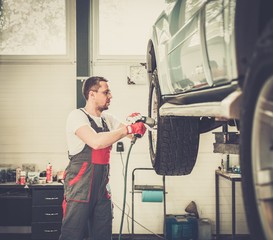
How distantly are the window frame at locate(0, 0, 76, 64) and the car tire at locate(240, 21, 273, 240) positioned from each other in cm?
381

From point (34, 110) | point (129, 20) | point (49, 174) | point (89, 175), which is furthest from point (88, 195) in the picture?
point (129, 20)

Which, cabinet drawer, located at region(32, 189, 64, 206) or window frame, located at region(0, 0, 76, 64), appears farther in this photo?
window frame, located at region(0, 0, 76, 64)

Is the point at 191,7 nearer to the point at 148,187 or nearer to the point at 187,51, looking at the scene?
the point at 187,51

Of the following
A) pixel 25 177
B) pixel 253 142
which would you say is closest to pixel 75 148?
pixel 25 177

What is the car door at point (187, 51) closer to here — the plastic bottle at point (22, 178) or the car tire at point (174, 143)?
the car tire at point (174, 143)

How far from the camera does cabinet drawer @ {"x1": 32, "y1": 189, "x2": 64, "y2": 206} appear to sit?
3833 millimetres

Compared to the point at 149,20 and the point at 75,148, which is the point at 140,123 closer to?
the point at 75,148

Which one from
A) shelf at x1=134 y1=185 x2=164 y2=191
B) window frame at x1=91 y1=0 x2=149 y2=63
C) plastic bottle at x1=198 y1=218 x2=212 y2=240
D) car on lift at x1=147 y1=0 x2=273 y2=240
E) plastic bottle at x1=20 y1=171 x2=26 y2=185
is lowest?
plastic bottle at x1=198 y1=218 x2=212 y2=240

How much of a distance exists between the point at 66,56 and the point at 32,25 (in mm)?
617

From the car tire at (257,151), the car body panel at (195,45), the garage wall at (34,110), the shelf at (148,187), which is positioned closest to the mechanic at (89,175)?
the car body panel at (195,45)

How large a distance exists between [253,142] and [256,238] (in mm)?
276

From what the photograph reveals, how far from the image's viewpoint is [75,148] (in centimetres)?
275

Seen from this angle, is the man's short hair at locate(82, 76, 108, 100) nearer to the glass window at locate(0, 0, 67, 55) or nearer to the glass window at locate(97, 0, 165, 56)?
the glass window at locate(97, 0, 165, 56)

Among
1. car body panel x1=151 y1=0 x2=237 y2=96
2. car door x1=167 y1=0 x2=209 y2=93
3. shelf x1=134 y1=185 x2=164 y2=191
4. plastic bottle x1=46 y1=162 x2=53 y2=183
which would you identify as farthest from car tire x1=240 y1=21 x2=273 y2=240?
plastic bottle x1=46 y1=162 x2=53 y2=183
